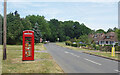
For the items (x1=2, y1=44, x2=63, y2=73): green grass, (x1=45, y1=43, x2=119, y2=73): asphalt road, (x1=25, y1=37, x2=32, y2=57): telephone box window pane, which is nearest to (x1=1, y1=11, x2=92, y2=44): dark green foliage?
(x1=45, y1=43, x2=119, y2=73): asphalt road

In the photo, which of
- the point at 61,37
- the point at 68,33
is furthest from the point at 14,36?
the point at 68,33

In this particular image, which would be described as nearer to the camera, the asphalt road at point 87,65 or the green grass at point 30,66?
the green grass at point 30,66

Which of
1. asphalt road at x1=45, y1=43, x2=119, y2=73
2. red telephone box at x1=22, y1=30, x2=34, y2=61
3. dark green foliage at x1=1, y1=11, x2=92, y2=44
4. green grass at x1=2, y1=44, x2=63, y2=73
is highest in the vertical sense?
dark green foliage at x1=1, y1=11, x2=92, y2=44

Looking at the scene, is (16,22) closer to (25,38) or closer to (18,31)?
(18,31)

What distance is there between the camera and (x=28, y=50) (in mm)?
16703

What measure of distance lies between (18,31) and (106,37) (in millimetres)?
38712

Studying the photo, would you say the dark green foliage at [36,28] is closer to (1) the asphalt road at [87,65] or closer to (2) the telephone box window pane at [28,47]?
(1) the asphalt road at [87,65]

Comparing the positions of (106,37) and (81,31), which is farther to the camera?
(81,31)

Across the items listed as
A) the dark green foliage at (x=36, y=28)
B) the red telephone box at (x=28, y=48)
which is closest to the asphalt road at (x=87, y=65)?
the red telephone box at (x=28, y=48)

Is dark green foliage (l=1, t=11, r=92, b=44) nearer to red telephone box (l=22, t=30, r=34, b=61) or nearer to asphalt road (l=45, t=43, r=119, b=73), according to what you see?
asphalt road (l=45, t=43, r=119, b=73)

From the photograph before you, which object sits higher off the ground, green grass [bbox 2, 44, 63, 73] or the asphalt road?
green grass [bbox 2, 44, 63, 73]

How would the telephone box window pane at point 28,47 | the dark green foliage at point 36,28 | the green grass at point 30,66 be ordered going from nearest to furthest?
the green grass at point 30,66 → the telephone box window pane at point 28,47 → the dark green foliage at point 36,28

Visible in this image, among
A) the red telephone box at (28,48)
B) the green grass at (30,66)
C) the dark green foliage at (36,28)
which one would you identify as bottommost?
the green grass at (30,66)

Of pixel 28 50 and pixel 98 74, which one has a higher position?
pixel 28 50
